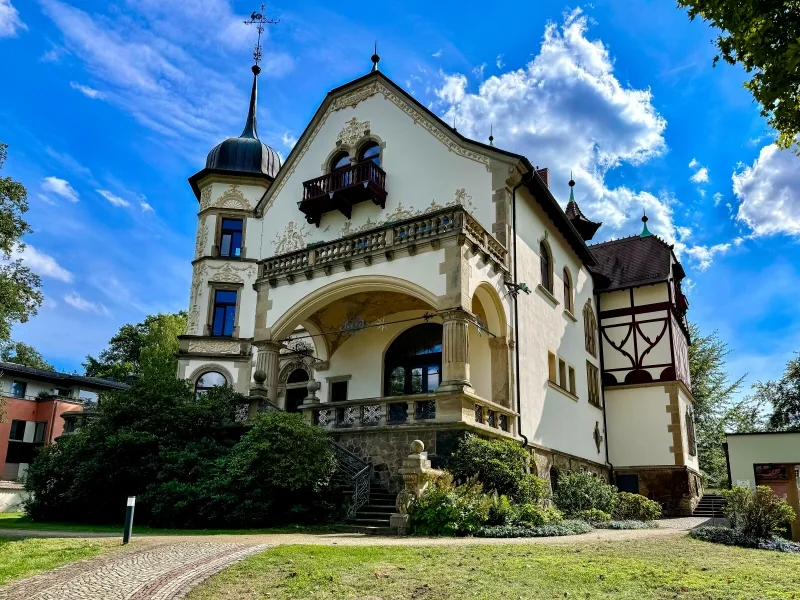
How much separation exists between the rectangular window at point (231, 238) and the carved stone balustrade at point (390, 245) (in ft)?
24.3

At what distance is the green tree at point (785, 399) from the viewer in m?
39.8

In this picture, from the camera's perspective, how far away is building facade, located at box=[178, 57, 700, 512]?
1628 cm

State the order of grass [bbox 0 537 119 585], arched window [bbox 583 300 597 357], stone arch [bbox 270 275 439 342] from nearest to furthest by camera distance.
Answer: grass [bbox 0 537 119 585] → stone arch [bbox 270 275 439 342] → arched window [bbox 583 300 597 357]

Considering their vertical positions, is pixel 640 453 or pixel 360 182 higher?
pixel 360 182

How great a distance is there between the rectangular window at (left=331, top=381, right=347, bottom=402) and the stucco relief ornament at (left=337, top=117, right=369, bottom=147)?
7.97 metres

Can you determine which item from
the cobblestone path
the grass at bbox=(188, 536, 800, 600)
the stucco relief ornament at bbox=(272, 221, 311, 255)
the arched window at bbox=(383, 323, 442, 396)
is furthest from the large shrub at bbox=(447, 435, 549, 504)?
the stucco relief ornament at bbox=(272, 221, 311, 255)

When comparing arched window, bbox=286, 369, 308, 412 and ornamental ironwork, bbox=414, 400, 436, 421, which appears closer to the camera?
ornamental ironwork, bbox=414, 400, 436, 421

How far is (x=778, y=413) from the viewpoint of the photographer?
40375mm

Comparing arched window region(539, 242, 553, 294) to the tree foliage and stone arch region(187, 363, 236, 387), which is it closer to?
the tree foliage

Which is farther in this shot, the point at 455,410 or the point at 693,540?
the point at 455,410

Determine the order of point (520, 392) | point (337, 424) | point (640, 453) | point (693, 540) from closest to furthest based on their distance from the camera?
point (693, 540) < point (337, 424) < point (520, 392) < point (640, 453)

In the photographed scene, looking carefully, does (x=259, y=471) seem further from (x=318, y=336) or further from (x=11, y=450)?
(x=11, y=450)

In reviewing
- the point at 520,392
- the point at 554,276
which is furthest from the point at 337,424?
the point at 554,276

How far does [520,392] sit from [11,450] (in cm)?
3614
